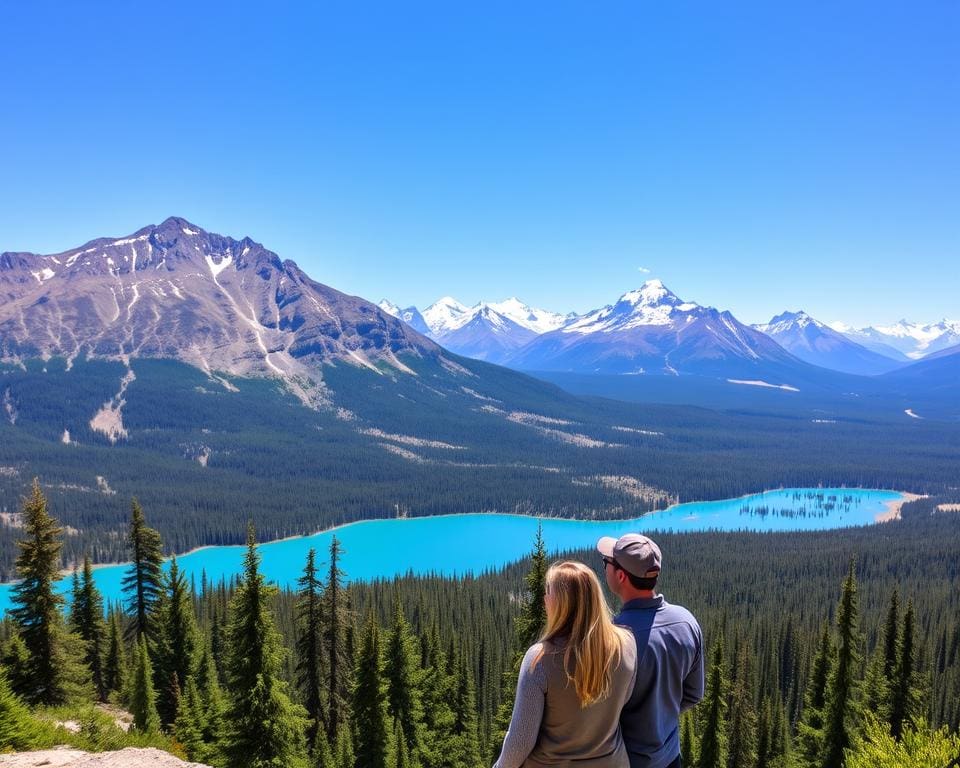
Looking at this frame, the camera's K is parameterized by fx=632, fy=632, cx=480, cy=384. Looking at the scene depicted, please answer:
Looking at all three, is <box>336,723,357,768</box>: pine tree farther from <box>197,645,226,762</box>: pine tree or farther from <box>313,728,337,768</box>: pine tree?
<box>197,645,226,762</box>: pine tree

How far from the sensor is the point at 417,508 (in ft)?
563

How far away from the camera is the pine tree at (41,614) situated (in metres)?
23.2

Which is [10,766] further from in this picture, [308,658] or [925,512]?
[925,512]

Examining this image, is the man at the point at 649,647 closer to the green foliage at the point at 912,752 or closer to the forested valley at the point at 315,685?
the green foliage at the point at 912,752

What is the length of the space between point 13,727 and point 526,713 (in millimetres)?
14013

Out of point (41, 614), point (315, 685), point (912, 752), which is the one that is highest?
point (912, 752)

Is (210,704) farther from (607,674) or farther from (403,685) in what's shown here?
(607,674)

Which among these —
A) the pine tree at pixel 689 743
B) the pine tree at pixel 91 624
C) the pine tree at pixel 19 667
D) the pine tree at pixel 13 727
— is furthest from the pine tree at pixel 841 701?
the pine tree at pixel 91 624

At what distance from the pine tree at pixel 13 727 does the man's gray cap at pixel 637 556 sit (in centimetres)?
1429

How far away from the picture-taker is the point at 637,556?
5059mm

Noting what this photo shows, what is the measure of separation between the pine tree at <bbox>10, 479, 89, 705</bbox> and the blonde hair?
24686 mm

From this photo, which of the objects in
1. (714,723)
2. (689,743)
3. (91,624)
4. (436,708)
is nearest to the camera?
(714,723)

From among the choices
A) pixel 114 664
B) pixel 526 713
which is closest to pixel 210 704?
pixel 114 664

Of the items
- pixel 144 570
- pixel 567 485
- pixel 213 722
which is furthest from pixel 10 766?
pixel 567 485
